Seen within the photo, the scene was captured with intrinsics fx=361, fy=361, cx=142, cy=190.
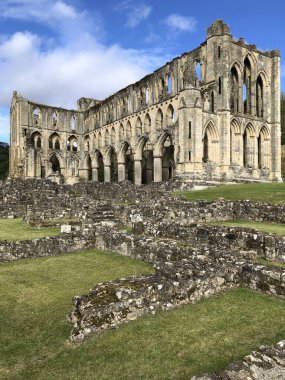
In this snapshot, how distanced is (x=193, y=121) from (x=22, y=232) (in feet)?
86.3

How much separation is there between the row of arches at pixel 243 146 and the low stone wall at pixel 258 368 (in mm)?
36947

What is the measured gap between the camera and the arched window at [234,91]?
4300 cm

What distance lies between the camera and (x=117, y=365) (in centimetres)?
524

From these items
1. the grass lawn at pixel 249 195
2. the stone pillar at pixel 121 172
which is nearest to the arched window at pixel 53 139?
the stone pillar at pixel 121 172

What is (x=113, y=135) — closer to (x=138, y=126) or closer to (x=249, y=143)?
(x=138, y=126)

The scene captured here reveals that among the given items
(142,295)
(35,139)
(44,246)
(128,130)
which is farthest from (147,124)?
(142,295)

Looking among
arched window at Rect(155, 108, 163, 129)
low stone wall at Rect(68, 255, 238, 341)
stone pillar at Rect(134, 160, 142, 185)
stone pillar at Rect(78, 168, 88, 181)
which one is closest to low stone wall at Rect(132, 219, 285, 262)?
low stone wall at Rect(68, 255, 238, 341)

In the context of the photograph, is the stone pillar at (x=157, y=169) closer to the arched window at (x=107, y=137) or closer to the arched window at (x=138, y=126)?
the arched window at (x=138, y=126)

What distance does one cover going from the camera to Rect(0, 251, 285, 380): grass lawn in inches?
203

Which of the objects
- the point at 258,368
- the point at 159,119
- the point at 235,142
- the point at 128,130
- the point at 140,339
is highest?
the point at 159,119

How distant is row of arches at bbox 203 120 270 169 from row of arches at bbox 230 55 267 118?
224cm

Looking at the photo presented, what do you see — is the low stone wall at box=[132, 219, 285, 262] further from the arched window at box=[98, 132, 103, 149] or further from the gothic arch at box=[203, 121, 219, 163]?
the arched window at box=[98, 132, 103, 149]

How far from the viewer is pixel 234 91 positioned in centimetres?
4369

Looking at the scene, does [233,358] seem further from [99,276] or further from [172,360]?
[99,276]
